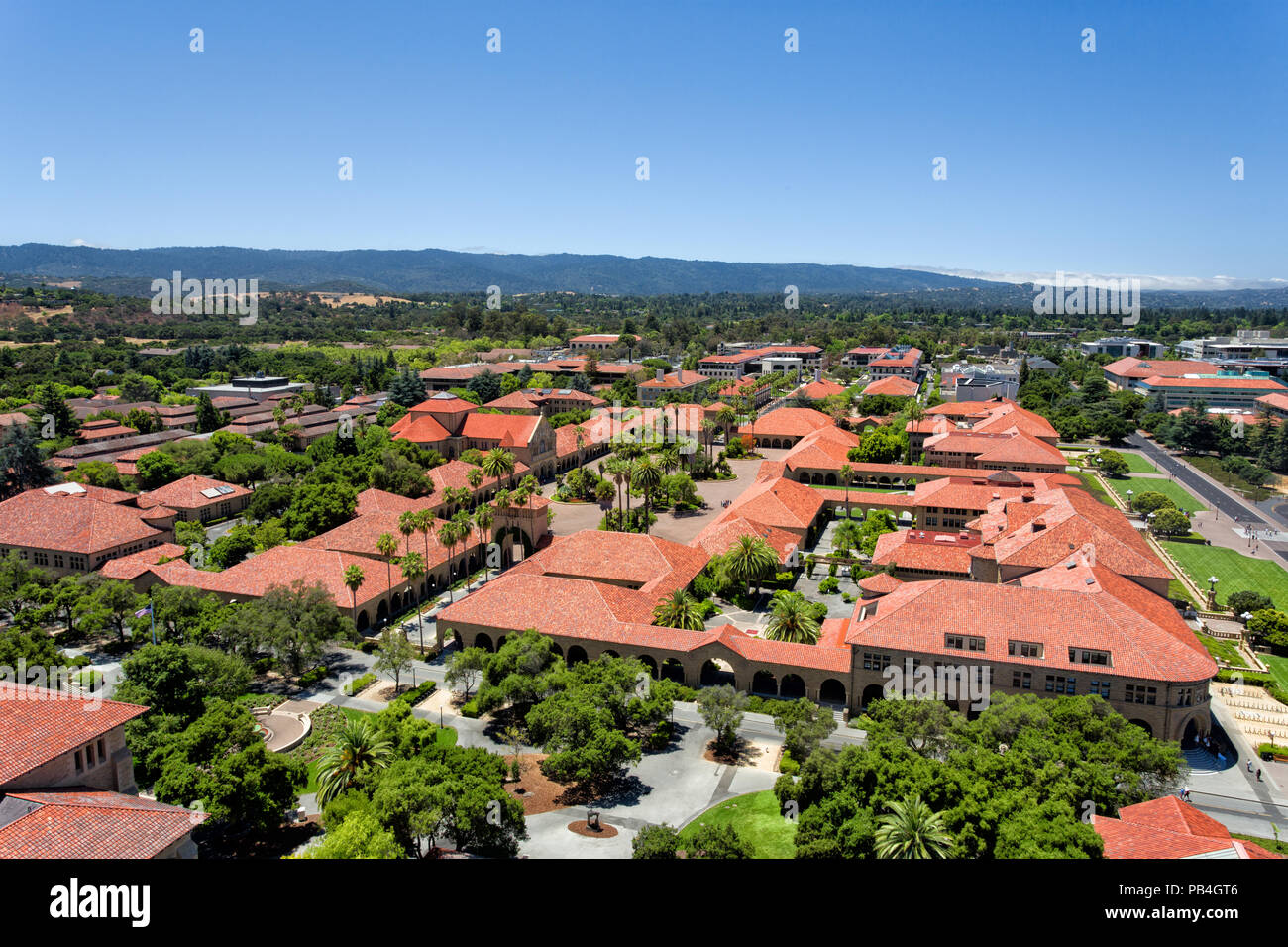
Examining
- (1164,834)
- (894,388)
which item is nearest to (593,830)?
(1164,834)

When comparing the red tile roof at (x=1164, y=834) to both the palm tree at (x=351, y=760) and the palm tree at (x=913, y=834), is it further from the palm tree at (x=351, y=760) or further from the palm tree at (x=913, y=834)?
the palm tree at (x=351, y=760)

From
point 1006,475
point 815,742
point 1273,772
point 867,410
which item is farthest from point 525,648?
point 867,410

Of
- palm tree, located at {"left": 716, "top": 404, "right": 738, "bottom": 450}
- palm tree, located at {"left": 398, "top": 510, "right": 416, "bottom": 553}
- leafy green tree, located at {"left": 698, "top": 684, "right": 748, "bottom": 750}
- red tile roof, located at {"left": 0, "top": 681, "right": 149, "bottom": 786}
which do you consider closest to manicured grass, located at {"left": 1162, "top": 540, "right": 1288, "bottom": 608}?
leafy green tree, located at {"left": 698, "top": 684, "right": 748, "bottom": 750}

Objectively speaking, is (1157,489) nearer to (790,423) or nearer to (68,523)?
(790,423)

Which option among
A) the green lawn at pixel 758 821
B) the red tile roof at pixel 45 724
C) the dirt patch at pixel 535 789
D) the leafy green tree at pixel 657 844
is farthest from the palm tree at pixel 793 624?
the red tile roof at pixel 45 724
